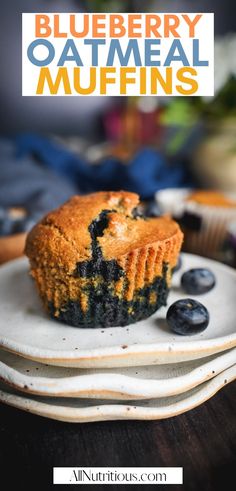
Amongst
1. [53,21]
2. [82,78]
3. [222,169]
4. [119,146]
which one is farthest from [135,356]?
[119,146]

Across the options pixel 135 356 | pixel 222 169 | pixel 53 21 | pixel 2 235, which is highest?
pixel 53 21

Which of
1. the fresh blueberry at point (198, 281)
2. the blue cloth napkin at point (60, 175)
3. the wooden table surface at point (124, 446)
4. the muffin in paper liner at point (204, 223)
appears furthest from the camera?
the blue cloth napkin at point (60, 175)

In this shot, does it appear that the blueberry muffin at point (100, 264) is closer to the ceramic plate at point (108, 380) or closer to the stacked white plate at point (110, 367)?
the stacked white plate at point (110, 367)

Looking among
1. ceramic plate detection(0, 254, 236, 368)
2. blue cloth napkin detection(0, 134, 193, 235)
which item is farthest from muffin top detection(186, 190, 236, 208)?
ceramic plate detection(0, 254, 236, 368)

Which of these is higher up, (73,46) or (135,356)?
(73,46)

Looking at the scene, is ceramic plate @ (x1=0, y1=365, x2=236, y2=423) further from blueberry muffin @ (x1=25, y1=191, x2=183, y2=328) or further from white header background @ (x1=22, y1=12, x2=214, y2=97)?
white header background @ (x1=22, y1=12, x2=214, y2=97)

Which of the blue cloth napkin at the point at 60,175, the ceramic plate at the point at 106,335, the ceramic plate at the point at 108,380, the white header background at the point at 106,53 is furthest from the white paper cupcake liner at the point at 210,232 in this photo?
the ceramic plate at the point at 108,380

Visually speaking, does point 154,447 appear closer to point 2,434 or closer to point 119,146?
point 2,434
